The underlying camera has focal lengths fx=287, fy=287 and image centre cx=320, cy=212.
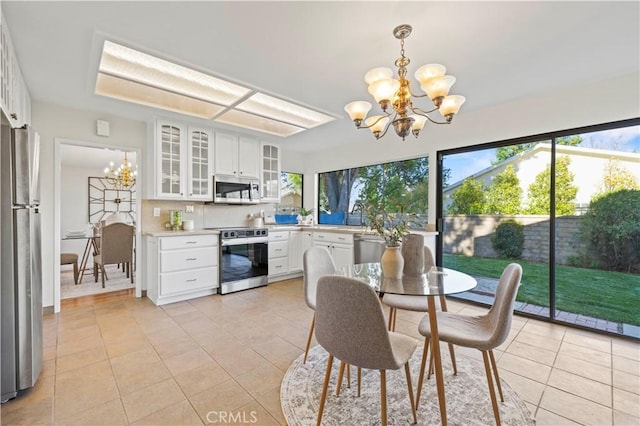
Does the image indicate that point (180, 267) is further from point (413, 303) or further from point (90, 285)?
point (413, 303)

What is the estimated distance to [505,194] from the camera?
3.38 metres

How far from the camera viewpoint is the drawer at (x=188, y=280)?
3523 mm

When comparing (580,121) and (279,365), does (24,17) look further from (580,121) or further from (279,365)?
(580,121)

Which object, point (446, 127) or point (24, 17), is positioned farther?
point (446, 127)

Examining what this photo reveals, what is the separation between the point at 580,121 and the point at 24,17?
178 inches

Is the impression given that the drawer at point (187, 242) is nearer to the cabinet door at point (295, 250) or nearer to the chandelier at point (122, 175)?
the cabinet door at point (295, 250)

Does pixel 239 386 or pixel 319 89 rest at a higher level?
pixel 319 89

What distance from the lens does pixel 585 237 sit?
2.86m

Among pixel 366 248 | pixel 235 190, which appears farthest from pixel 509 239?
pixel 235 190

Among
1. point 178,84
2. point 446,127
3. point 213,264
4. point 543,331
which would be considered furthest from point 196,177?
point 543,331

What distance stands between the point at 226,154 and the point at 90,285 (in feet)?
9.58

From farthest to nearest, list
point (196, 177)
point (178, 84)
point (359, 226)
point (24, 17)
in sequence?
point (359, 226)
point (196, 177)
point (178, 84)
point (24, 17)

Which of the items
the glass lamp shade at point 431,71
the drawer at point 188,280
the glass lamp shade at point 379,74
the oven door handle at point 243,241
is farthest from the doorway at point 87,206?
the glass lamp shade at point 431,71

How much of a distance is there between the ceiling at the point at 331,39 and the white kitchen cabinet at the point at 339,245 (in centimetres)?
215
